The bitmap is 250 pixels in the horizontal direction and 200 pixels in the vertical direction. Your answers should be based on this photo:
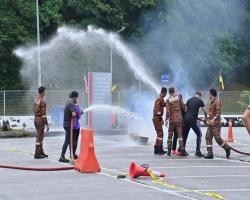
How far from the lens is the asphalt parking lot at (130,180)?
10.9 m

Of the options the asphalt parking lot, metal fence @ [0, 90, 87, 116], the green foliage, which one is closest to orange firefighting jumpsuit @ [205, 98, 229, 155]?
the asphalt parking lot

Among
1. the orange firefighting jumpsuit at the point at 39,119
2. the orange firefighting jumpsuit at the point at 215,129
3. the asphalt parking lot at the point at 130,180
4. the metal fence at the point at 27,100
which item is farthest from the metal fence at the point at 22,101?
the orange firefighting jumpsuit at the point at 215,129

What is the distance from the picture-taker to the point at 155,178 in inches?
508

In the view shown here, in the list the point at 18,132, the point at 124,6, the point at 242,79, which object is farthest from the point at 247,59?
the point at 18,132

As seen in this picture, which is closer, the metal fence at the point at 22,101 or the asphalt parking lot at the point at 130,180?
the asphalt parking lot at the point at 130,180

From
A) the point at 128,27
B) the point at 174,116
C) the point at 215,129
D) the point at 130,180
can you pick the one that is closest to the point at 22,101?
the point at 174,116

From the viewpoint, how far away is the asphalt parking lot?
1093 cm

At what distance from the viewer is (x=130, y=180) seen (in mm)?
12688

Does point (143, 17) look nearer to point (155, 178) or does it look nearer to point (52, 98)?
point (52, 98)

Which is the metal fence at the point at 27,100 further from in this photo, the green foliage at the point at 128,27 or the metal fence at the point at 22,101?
the green foliage at the point at 128,27

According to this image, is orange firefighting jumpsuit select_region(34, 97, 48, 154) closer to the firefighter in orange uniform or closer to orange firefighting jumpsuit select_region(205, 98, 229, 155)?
the firefighter in orange uniform

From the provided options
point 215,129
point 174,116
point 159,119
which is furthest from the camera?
point 159,119

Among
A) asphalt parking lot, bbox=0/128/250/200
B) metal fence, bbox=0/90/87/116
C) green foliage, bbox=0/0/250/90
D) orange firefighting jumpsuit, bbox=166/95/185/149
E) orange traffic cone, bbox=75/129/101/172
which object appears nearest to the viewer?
asphalt parking lot, bbox=0/128/250/200

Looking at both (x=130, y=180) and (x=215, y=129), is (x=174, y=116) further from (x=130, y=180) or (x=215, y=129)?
(x=130, y=180)
